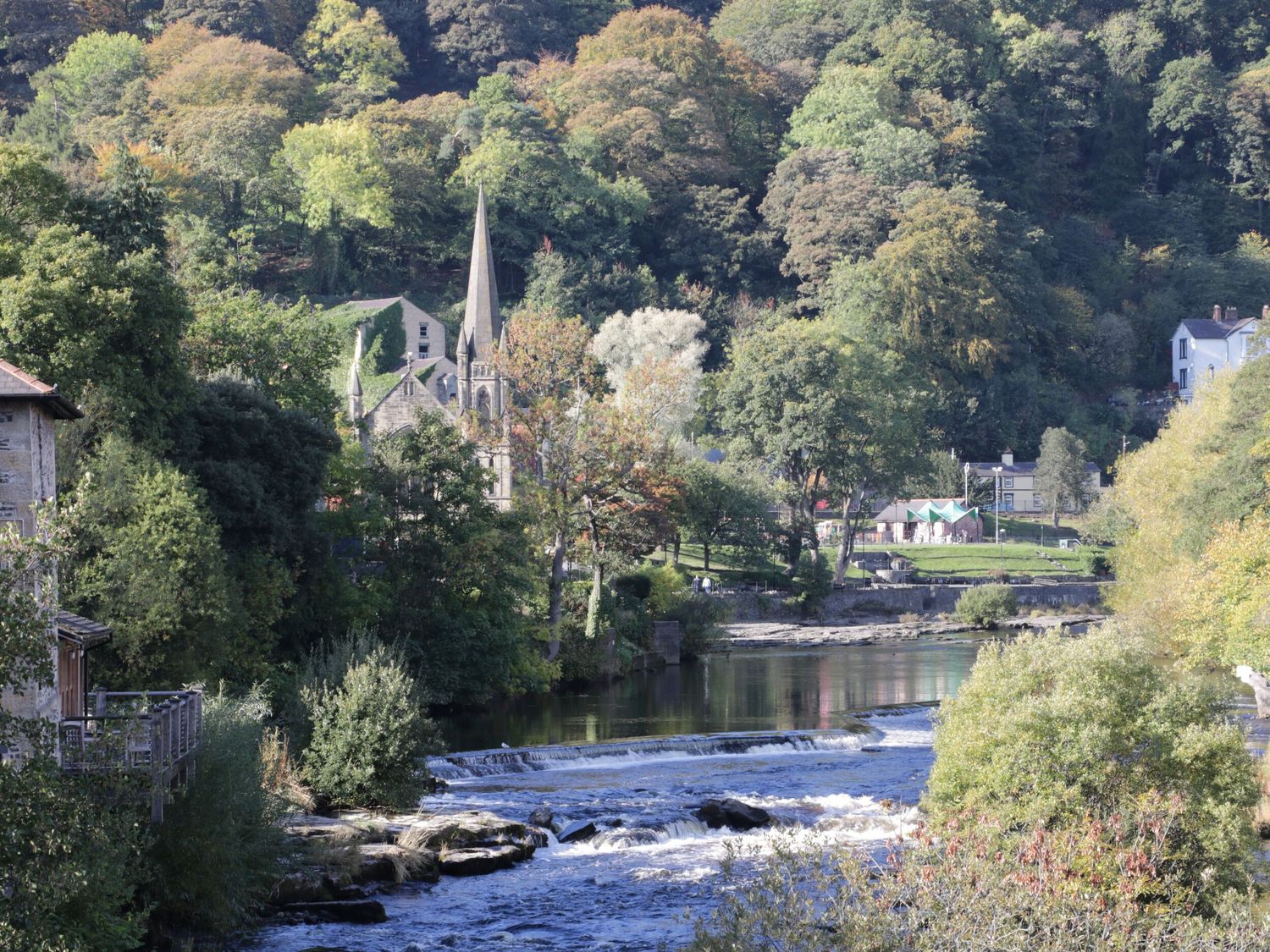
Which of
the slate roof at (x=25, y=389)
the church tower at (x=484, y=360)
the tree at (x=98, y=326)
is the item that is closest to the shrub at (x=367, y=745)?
the tree at (x=98, y=326)

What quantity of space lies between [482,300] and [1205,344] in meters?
59.2

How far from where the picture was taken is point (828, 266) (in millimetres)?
118375

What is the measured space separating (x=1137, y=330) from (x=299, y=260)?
210 ft

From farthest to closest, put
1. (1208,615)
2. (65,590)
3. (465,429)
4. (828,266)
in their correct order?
(828,266)
(465,429)
(1208,615)
(65,590)

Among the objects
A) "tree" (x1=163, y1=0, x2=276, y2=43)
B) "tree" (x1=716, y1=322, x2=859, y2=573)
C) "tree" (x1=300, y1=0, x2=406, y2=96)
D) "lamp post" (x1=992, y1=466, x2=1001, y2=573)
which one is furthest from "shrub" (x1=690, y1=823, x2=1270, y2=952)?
"tree" (x1=163, y1=0, x2=276, y2=43)

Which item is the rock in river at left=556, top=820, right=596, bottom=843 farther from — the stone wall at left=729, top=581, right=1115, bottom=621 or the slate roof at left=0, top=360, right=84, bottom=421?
the stone wall at left=729, top=581, right=1115, bottom=621

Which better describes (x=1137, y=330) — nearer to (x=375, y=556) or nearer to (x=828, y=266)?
(x=828, y=266)

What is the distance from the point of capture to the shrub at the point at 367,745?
105 ft

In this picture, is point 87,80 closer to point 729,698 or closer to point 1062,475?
point 1062,475

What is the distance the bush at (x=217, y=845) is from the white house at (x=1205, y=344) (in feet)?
344

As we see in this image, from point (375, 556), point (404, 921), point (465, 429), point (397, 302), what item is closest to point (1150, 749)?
point (404, 921)

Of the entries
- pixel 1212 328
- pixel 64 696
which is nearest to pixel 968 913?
pixel 64 696

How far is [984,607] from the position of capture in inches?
3073

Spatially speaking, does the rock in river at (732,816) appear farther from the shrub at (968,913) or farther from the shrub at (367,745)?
the shrub at (968,913)
